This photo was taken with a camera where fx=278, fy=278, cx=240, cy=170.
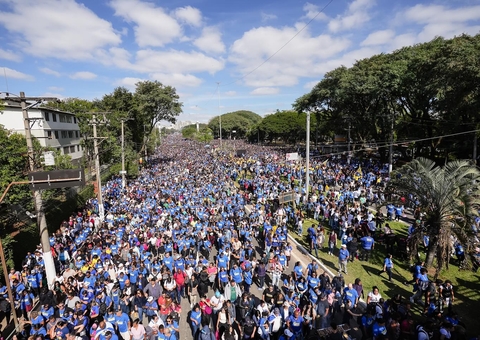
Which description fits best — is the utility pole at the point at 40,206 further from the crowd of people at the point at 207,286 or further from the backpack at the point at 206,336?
Answer: the backpack at the point at 206,336

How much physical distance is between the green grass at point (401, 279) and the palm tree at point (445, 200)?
84 centimetres

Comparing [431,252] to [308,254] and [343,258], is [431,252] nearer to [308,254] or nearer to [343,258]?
[343,258]

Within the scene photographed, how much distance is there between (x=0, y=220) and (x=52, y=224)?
4307 millimetres

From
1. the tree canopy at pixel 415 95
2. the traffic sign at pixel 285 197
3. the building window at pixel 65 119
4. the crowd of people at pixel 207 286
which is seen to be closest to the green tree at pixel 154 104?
the building window at pixel 65 119

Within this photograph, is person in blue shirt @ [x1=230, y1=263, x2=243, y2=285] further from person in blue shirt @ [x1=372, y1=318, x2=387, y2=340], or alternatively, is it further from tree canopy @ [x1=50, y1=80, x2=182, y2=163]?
tree canopy @ [x1=50, y1=80, x2=182, y2=163]

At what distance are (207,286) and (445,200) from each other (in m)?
9.34

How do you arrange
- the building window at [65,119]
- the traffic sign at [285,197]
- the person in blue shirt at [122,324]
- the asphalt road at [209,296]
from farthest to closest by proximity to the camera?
the building window at [65,119], the traffic sign at [285,197], the asphalt road at [209,296], the person in blue shirt at [122,324]

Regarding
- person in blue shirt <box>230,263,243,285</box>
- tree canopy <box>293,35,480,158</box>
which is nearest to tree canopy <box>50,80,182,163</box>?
tree canopy <box>293,35,480,158</box>

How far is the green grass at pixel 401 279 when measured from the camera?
920 cm

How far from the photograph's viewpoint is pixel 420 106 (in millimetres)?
31125

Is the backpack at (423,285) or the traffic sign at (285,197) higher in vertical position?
the traffic sign at (285,197)

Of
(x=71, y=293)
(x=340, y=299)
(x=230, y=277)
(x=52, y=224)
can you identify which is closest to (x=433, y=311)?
(x=340, y=299)

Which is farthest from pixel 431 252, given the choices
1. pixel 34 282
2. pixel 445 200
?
pixel 34 282

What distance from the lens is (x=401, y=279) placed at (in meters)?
10.9
